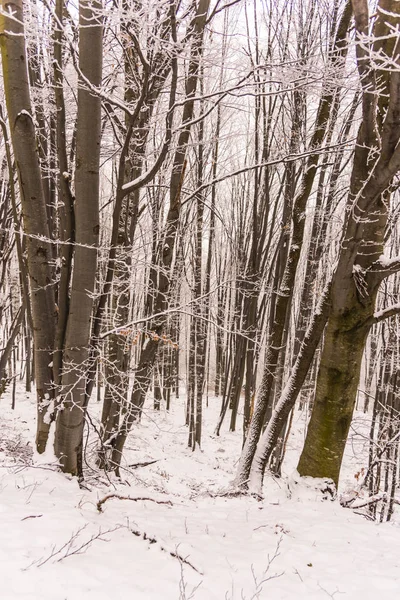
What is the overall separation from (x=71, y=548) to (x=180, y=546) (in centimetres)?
79

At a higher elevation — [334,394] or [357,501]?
[334,394]

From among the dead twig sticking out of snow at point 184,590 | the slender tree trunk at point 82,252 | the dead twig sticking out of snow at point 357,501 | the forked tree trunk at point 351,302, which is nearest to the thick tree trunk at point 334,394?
the forked tree trunk at point 351,302

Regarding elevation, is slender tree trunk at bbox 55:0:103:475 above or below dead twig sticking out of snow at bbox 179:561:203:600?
above

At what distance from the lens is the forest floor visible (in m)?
1.93

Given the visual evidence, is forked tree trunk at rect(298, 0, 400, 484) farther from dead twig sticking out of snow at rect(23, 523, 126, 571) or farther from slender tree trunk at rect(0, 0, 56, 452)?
slender tree trunk at rect(0, 0, 56, 452)

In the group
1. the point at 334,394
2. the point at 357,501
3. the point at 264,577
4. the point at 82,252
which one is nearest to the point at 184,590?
the point at 264,577

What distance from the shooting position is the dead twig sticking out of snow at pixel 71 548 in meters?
1.93

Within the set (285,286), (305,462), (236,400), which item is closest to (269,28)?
(285,286)

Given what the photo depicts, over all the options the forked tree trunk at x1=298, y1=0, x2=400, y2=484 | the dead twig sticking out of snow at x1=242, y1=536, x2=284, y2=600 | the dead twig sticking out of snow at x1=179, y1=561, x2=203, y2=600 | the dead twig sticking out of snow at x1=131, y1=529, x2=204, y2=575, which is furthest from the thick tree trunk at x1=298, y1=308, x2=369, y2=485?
the dead twig sticking out of snow at x1=179, y1=561, x2=203, y2=600

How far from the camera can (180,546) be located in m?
2.56

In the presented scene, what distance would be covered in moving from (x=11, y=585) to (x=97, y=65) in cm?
358

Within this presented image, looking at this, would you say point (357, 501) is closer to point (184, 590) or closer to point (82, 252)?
point (184, 590)

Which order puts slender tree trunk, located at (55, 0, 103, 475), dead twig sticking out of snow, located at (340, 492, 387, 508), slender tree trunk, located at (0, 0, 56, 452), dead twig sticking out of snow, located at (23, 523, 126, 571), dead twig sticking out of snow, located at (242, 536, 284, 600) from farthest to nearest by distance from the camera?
dead twig sticking out of snow, located at (340, 492, 387, 508)
slender tree trunk, located at (0, 0, 56, 452)
slender tree trunk, located at (55, 0, 103, 475)
dead twig sticking out of snow, located at (242, 536, 284, 600)
dead twig sticking out of snow, located at (23, 523, 126, 571)

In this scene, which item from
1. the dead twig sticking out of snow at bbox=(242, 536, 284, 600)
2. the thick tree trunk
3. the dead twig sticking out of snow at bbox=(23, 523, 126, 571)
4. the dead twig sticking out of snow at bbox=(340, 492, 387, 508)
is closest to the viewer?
the dead twig sticking out of snow at bbox=(23, 523, 126, 571)
